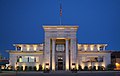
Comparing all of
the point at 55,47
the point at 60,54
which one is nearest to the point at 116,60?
the point at 60,54

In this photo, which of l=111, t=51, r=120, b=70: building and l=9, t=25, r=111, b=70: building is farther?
l=111, t=51, r=120, b=70: building

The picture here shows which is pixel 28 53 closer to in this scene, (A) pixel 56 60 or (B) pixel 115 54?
(A) pixel 56 60

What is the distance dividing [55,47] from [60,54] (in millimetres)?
2633

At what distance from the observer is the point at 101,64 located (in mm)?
78312

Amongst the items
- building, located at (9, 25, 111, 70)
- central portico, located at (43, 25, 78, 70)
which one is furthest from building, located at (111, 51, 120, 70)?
central portico, located at (43, 25, 78, 70)

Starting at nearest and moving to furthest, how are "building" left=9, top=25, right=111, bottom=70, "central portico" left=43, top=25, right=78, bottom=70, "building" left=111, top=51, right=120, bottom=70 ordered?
"central portico" left=43, top=25, right=78, bottom=70, "building" left=9, top=25, right=111, bottom=70, "building" left=111, top=51, right=120, bottom=70

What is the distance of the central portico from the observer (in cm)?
7588


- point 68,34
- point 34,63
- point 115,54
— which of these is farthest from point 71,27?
point 115,54

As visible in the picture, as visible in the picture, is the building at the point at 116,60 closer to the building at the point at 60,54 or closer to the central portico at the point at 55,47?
the building at the point at 60,54

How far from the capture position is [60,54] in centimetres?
7769

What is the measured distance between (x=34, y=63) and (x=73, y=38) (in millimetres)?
13935

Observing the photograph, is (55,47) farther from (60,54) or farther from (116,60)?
(116,60)

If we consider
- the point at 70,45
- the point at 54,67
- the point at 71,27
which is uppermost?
the point at 71,27

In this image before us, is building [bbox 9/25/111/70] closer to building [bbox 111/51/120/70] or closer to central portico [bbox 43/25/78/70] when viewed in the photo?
central portico [bbox 43/25/78/70]
